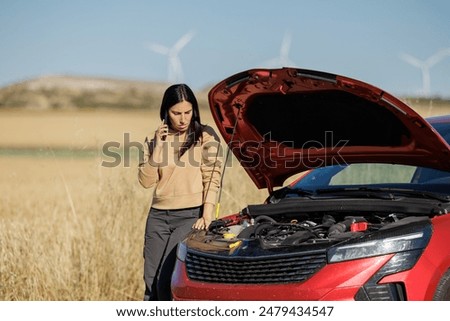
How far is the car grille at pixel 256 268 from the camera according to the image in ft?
15.4

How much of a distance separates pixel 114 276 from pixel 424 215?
12.1ft

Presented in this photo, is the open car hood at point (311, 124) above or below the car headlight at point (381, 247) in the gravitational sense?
above

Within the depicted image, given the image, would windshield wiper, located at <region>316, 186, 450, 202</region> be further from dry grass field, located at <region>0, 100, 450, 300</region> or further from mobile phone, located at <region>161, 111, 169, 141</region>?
dry grass field, located at <region>0, 100, 450, 300</region>

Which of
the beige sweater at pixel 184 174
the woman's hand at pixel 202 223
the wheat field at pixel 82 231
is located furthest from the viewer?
the wheat field at pixel 82 231

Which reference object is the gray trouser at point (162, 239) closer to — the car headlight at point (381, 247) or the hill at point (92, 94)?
the car headlight at point (381, 247)

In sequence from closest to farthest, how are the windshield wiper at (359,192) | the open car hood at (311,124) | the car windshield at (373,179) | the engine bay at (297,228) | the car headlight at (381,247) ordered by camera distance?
the car headlight at (381,247) < the engine bay at (297,228) < the open car hood at (311,124) < the windshield wiper at (359,192) < the car windshield at (373,179)

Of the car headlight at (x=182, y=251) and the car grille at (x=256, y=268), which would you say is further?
the car headlight at (x=182, y=251)

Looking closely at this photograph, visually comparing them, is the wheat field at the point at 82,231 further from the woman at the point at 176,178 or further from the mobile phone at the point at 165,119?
the mobile phone at the point at 165,119

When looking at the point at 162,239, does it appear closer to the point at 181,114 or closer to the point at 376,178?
the point at 181,114

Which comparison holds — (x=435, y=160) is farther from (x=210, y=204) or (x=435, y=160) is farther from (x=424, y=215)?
(x=210, y=204)

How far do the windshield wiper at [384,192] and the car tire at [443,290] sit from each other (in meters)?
0.64

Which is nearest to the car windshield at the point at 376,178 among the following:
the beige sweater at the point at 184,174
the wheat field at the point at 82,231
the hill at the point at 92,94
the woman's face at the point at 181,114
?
→ the beige sweater at the point at 184,174

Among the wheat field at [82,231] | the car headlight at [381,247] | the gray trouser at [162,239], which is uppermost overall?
the car headlight at [381,247]

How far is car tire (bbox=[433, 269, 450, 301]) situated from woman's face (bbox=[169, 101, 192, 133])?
209 centimetres
